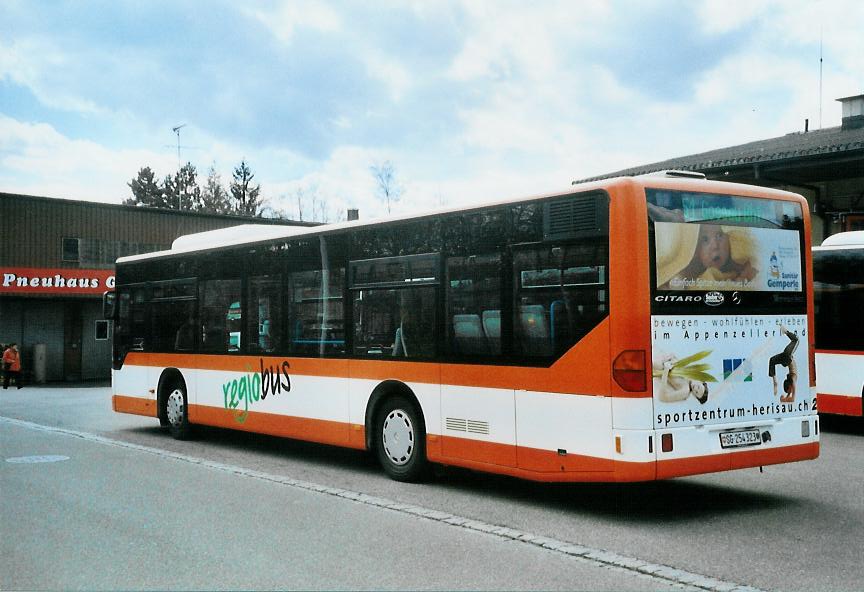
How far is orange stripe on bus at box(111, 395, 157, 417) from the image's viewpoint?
592 inches

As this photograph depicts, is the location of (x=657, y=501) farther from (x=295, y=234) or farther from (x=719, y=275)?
(x=295, y=234)

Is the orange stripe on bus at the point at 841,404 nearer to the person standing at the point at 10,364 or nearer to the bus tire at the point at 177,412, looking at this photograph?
the bus tire at the point at 177,412

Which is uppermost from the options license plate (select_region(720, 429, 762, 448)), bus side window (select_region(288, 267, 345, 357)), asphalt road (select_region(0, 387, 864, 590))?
bus side window (select_region(288, 267, 345, 357))

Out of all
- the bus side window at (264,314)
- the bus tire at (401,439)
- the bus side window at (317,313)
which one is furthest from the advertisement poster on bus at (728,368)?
the bus side window at (264,314)

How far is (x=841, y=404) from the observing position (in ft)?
46.1

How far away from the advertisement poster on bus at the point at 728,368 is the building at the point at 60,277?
31573mm

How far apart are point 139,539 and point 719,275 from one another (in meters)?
5.28

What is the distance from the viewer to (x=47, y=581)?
239 inches

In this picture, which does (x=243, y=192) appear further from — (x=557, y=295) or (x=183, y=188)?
(x=557, y=295)

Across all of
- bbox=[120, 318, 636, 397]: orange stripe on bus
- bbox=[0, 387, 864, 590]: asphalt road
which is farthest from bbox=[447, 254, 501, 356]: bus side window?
bbox=[0, 387, 864, 590]: asphalt road

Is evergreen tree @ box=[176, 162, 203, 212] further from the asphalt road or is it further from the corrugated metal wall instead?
the asphalt road

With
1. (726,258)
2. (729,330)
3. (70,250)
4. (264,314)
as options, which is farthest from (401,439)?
(70,250)

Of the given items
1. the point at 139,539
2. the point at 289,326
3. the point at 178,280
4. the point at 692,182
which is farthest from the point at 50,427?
the point at 692,182

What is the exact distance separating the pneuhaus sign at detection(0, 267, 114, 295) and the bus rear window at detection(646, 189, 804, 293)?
101 ft
